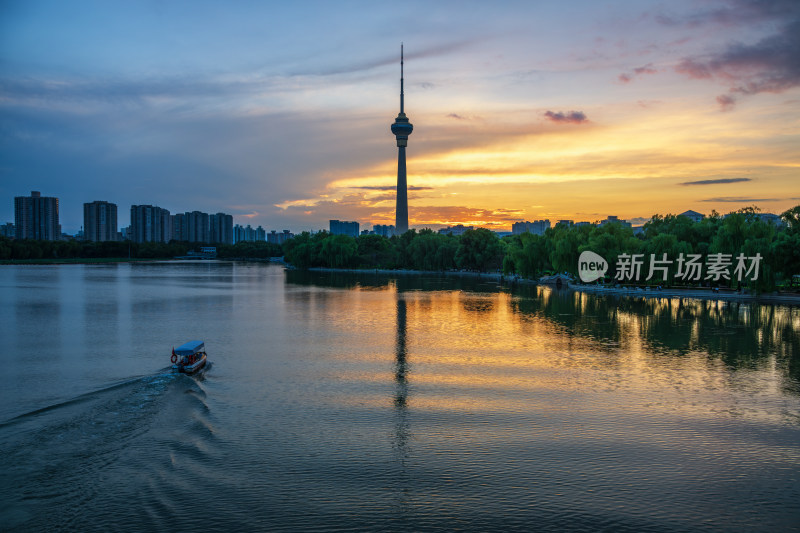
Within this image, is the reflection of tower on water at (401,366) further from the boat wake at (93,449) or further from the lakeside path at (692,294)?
the lakeside path at (692,294)

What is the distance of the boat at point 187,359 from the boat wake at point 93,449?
1761 millimetres

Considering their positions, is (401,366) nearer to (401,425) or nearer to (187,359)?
(401,425)

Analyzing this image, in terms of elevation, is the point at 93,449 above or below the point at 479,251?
below

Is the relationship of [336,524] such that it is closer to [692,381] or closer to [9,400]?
[9,400]

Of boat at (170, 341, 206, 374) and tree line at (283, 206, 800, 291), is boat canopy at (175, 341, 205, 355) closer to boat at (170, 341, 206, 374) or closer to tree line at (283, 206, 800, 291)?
boat at (170, 341, 206, 374)

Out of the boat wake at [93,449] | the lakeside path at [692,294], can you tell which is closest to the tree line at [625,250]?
the lakeside path at [692,294]

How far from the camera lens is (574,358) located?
2859cm

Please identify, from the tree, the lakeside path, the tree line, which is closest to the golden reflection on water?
the lakeside path

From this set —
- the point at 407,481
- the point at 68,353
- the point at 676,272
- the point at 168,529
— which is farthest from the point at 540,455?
the point at 676,272

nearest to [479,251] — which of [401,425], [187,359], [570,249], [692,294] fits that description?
[570,249]

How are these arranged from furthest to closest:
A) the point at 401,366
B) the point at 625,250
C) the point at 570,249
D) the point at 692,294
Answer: the point at 570,249
the point at 625,250
the point at 692,294
the point at 401,366

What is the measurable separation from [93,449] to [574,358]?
70.6 feet

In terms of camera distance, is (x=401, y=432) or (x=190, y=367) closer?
(x=401, y=432)

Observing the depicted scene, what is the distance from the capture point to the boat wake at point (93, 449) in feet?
40.8
